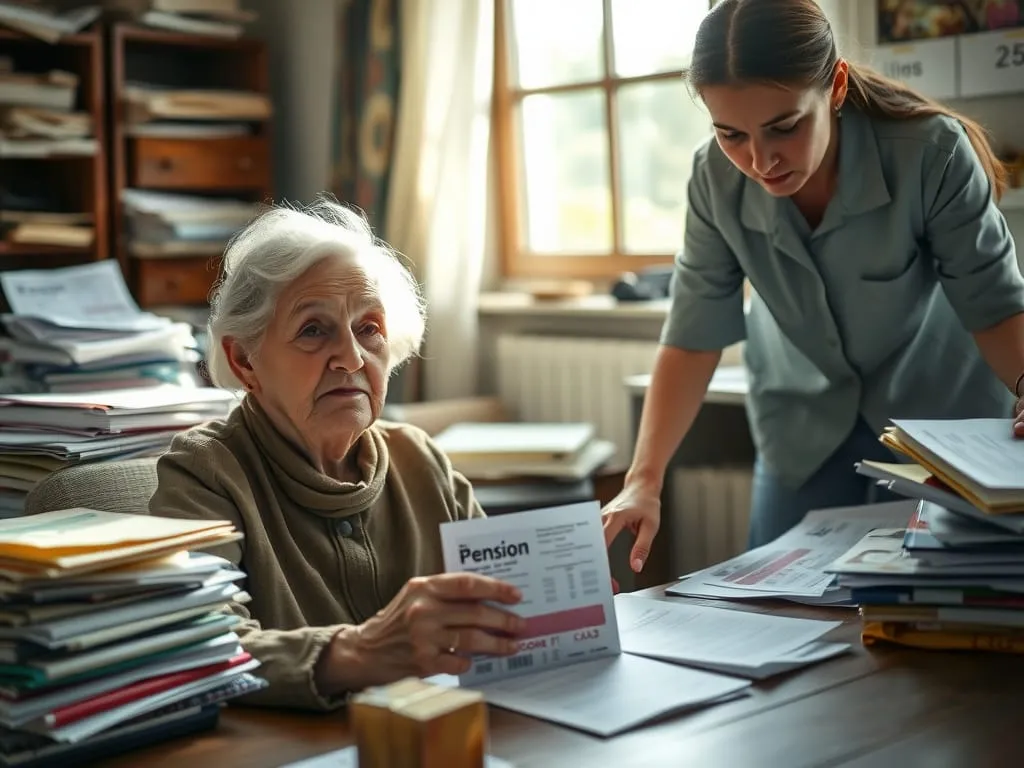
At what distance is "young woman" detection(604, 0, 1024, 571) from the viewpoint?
5.79 ft

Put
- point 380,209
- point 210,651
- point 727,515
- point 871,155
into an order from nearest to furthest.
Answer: point 210,651
point 871,155
point 727,515
point 380,209

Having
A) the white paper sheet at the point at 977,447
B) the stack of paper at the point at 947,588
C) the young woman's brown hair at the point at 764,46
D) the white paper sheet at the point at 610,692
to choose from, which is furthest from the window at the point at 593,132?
the white paper sheet at the point at 610,692

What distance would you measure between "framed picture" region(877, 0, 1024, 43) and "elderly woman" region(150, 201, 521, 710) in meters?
1.41

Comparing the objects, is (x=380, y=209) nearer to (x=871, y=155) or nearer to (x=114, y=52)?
(x=114, y=52)

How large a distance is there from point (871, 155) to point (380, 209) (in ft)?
7.01

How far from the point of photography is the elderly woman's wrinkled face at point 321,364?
5.59ft

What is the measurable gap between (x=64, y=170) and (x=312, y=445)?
8.83 ft

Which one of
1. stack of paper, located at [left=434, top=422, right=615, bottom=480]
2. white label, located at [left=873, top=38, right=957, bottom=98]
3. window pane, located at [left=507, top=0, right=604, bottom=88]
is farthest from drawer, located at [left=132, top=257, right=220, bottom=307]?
white label, located at [left=873, top=38, right=957, bottom=98]

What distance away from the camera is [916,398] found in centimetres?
209

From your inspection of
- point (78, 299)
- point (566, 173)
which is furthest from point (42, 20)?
point (566, 173)

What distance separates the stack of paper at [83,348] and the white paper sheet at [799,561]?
123 centimetres

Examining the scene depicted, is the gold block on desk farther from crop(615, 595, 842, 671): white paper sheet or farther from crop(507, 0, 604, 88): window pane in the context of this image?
crop(507, 0, 604, 88): window pane

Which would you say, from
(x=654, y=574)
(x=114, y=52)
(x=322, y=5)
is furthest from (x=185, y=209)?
(x=654, y=574)

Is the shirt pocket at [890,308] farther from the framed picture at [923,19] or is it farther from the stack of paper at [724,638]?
the framed picture at [923,19]
